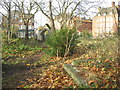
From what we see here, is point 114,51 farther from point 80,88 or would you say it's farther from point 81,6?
point 81,6

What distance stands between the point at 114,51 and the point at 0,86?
334 cm

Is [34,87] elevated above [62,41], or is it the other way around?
[62,41]

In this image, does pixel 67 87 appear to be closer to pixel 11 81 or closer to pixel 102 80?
pixel 102 80

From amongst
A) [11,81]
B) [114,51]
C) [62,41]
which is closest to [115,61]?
[114,51]

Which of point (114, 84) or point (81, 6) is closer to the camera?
point (114, 84)

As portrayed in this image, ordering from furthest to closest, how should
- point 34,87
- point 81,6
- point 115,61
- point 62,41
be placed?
point 81,6
point 62,41
point 115,61
point 34,87

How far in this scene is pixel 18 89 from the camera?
12.3 ft

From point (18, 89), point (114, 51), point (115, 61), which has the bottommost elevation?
point (18, 89)

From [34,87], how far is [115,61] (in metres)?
2.45

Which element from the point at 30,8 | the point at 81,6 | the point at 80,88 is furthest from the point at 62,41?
the point at 30,8

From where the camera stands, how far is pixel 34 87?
3.69 m

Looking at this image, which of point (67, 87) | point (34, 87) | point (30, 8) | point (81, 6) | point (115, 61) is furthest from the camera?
point (30, 8)

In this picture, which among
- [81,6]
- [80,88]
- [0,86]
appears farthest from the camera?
[81,6]

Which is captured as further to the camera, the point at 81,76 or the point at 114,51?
the point at 114,51
